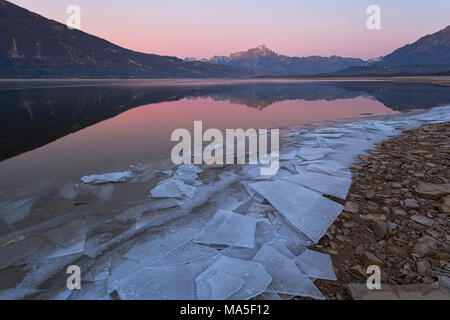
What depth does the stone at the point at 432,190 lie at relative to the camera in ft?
10.1

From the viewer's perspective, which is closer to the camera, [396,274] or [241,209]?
[396,274]

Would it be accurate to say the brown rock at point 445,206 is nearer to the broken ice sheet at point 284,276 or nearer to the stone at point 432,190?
the stone at point 432,190

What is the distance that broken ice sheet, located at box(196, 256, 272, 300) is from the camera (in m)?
1.83

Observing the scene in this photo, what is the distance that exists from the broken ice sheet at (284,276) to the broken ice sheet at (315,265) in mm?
80

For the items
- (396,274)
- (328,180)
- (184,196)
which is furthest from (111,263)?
(328,180)

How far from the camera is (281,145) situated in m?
6.66

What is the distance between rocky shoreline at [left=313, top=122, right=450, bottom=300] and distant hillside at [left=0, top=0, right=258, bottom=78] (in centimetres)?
12687

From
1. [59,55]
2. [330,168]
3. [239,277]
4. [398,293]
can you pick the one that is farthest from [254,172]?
[59,55]

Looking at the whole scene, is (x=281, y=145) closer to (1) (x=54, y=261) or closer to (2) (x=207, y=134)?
(2) (x=207, y=134)

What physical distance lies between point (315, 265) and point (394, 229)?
1145 mm

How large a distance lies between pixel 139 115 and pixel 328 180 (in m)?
11.0

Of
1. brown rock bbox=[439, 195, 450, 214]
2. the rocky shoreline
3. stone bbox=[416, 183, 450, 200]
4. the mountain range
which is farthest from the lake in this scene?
the mountain range

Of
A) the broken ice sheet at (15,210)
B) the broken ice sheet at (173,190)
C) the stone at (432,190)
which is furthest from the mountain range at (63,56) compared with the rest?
the stone at (432,190)

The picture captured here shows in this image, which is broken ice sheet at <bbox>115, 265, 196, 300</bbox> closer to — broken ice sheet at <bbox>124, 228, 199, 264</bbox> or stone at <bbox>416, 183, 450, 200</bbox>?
broken ice sheet at <bbox>124, 228, 199, 264</bbox>
